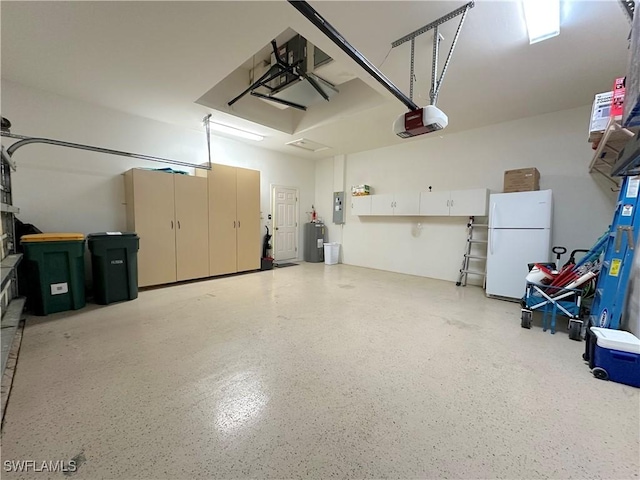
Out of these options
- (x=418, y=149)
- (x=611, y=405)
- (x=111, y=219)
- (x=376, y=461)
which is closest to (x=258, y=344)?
(x=376, y=461)

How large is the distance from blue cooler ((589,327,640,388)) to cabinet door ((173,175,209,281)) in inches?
207

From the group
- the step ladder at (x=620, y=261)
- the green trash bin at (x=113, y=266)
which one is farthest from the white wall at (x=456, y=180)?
the green trash bin at (x=113, y=266)

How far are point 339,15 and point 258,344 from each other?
301cm

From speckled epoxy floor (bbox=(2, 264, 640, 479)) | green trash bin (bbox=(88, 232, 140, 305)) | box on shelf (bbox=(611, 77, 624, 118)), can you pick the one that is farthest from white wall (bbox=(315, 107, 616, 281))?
green trash bin (bbox=(88, 232, 140, 305))

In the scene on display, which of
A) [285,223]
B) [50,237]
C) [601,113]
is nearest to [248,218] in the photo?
[285,223]

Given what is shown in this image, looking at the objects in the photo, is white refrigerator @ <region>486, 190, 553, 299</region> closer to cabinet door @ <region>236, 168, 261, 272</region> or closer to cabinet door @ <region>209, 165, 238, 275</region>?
cabinet door @ <region>236, 168, 261, 272</region>

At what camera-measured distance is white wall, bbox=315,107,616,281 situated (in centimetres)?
382

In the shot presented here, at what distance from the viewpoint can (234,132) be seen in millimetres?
5117

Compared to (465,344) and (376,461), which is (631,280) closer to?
(465,344)

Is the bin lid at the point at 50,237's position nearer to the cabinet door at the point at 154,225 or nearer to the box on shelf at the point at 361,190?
the cabinet door at the point at 154,225

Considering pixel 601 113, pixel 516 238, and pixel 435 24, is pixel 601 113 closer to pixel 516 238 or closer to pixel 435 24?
pixel 516 238

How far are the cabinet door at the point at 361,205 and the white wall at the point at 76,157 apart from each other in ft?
12.5

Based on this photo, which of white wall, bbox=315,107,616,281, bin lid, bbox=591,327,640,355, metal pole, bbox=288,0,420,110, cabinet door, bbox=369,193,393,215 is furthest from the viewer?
cabinet door, bbox=369,193,393,215

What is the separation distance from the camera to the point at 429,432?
1.42 m
